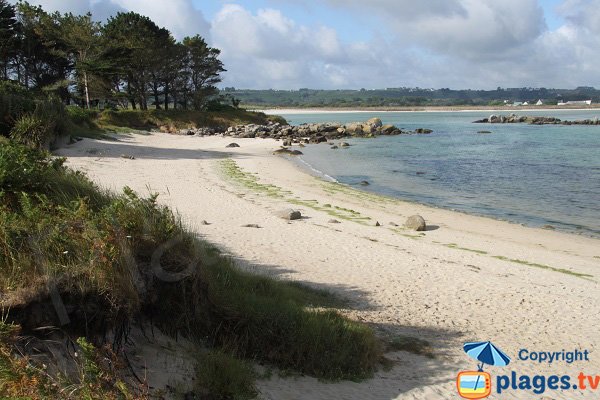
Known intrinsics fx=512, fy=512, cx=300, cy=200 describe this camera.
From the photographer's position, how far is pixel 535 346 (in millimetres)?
6992

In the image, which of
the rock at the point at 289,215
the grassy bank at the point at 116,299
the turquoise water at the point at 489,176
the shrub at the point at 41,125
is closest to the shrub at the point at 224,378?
the grassy bank at the point at 116,299

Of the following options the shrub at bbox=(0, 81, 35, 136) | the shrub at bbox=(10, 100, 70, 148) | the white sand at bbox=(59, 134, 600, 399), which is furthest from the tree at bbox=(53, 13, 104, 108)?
the white sand at bbox=(59, 134, 600, 399)

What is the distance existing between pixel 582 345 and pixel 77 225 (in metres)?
6.73

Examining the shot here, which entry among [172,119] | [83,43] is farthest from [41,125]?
[172,119]

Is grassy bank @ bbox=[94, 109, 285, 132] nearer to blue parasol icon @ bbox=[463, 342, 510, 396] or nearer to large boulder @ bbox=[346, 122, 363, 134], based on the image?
large boulder @ bbox=[346, 122, 363, 134]

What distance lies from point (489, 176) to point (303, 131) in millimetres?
31929

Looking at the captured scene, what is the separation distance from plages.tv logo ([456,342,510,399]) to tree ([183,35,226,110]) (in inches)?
2367

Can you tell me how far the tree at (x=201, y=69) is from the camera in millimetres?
62031

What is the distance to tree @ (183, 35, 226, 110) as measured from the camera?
62.0 meters

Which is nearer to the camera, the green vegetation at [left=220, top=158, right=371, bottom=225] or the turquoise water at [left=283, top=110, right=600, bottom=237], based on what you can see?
the green vegetation at [left=220, top=158, right=371, bottom=225]

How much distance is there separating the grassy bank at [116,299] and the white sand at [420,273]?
1.48ft

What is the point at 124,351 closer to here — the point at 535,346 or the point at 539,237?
the point at 535,346

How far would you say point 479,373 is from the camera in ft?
19.2

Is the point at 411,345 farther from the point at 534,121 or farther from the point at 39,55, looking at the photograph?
the point at 534,121
